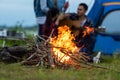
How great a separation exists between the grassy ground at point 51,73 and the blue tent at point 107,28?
309 centimetres

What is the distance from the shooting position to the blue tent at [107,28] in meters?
13.6

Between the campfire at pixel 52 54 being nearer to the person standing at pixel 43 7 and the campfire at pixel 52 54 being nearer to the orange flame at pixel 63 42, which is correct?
the orange flame at pixel 63 42

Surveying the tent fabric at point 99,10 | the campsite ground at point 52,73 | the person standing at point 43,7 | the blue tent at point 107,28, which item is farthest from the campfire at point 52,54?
the tent fabric at point 99,10

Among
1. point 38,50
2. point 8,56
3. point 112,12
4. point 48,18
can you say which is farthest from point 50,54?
point 112,12

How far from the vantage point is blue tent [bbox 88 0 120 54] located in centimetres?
1365

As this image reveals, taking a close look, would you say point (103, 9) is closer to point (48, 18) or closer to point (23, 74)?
point (48, 18)

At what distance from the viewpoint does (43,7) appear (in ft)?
41.9

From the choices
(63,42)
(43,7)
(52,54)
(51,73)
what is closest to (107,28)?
(43,7)

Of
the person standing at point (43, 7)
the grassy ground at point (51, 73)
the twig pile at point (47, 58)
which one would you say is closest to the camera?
the grassy ground at point (51, 73)

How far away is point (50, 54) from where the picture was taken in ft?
33.3

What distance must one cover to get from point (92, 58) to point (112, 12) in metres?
2.39

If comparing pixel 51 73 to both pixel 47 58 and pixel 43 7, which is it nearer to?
pixel 47 58

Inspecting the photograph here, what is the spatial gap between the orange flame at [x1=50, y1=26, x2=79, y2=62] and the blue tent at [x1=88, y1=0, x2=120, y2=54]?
1791mm

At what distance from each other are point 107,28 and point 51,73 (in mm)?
4804
